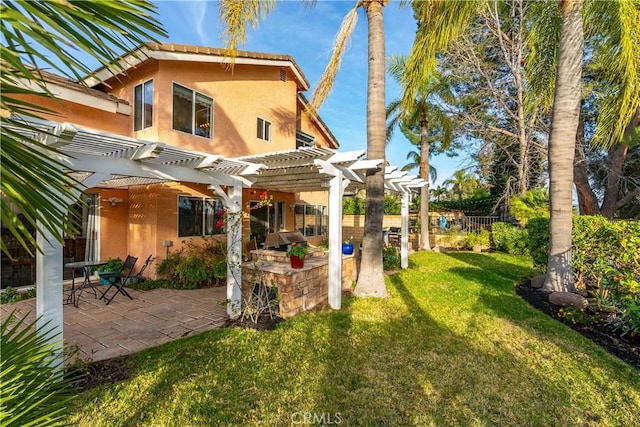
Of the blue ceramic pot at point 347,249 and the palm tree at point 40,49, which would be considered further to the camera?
the blue ceramic pot at point 347,249

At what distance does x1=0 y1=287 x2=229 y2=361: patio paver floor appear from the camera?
493 centimetres

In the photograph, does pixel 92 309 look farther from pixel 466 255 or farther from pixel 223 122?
pixel 466 255

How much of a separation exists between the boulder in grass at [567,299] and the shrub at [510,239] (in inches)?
325

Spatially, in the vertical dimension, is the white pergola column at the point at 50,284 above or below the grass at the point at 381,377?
above

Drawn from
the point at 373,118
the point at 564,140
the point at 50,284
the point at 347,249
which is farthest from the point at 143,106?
the point at 564,140

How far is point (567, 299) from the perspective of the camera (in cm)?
615

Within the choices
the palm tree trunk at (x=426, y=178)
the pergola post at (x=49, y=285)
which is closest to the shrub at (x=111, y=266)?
the pergola post at (x=49, y=285)

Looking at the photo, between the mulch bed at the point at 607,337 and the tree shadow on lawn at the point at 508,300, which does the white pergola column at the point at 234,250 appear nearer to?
the tree shadow on lawn at the point at 508,300

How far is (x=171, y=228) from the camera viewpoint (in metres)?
9.21

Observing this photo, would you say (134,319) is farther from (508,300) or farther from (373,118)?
(508,300)

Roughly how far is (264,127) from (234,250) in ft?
26.0

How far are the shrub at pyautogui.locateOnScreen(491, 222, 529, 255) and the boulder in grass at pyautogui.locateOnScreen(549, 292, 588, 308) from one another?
826cm

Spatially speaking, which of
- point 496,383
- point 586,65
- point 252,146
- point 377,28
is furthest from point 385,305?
point 586,65

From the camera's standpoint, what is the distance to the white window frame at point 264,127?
1224 cm
